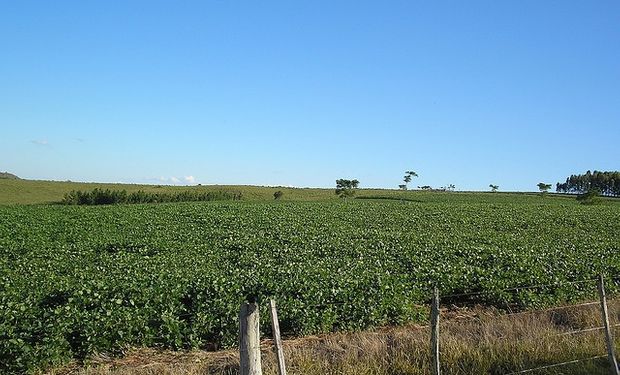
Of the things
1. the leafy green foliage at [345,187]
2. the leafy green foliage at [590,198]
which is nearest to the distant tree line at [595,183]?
the leafy green foliage at [590,198]

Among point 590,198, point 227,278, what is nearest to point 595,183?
point 590,198


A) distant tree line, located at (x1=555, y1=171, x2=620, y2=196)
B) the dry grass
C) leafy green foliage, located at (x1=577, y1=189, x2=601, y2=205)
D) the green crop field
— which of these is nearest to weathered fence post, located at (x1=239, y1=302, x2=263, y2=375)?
the dry grass

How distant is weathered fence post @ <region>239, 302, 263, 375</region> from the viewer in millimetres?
4844

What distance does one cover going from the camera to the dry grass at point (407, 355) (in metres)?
6.82

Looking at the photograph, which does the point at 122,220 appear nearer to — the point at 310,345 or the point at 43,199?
the point at 310,345

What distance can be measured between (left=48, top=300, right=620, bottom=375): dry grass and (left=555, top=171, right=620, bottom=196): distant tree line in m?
127

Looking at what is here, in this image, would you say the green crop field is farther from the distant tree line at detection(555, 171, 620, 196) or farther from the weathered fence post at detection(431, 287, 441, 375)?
the distant tree line at detection(555, 171, 620, 196)

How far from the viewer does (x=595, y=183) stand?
152m

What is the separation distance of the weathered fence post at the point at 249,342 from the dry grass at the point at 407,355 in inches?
68.6

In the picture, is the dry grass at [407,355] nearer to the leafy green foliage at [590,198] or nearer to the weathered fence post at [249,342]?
the weathered fence post at [249,342]

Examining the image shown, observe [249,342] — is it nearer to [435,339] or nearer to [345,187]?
[435,339]

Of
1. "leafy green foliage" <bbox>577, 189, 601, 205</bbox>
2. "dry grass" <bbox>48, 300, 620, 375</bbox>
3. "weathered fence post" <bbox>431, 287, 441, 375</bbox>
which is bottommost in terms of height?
"dry grass" <bbox>48, 300, 620, 375</bbox>

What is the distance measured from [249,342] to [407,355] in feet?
10.5

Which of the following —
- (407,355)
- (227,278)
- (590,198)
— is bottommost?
(407,355)
